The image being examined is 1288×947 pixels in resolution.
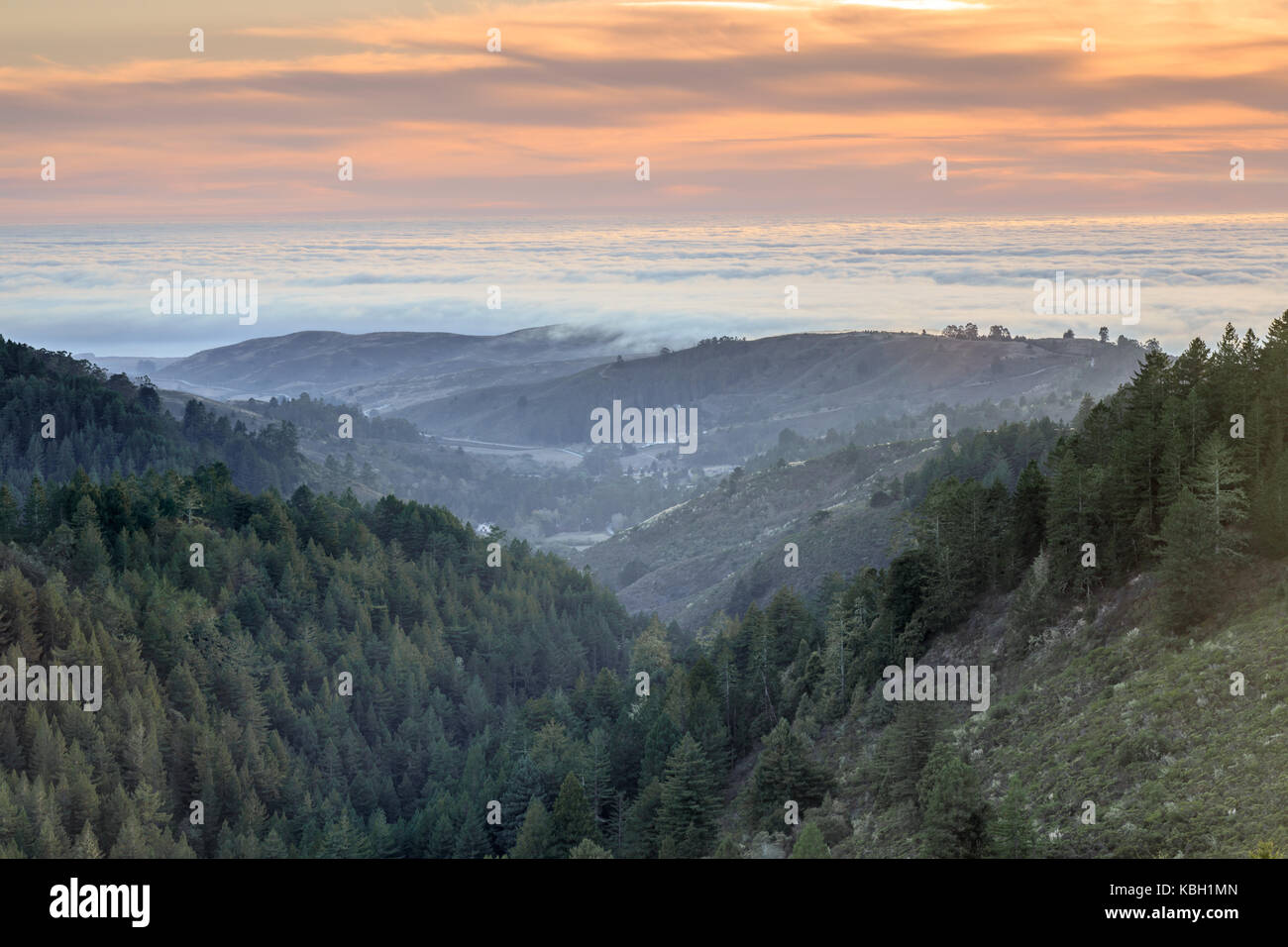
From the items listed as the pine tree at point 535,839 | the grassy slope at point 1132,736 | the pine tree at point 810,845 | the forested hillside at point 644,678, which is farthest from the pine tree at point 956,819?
the pine tree at point 535,839

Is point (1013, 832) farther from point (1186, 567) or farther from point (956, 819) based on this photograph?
point (1186, 567)

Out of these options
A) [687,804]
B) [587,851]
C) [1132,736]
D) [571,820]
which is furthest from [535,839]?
[1132,736]

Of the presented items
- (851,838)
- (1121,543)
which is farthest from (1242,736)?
(1121,543)

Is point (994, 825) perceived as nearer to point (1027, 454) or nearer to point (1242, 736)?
point (1242, 736)

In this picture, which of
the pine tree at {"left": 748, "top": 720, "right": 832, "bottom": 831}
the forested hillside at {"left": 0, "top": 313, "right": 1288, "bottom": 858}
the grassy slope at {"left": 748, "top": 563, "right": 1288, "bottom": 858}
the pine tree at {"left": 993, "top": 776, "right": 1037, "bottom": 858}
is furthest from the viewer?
the pine tree at {"left": 748, "top": 720, "right": 832, "bottom": 831}

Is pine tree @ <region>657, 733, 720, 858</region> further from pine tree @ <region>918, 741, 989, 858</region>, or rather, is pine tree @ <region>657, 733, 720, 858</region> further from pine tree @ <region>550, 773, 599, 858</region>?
pine tree @ <region>918, 741, 989, 858</region>

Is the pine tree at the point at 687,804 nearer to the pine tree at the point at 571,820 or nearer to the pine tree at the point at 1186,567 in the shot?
the pine tree at the point at 571,820

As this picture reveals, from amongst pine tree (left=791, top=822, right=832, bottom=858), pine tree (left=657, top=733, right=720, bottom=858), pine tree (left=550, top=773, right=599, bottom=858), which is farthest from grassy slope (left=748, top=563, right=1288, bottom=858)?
pine tree (left=550, top=773, right=599, bottom=858)

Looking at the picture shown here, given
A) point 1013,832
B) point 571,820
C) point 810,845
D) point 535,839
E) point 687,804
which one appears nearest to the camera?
point 1013,832

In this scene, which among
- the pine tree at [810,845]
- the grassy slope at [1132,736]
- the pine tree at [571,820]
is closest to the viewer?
the grassy slope at [1132,736]

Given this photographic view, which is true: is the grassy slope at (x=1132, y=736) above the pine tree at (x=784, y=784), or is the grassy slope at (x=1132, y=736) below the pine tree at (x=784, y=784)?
above

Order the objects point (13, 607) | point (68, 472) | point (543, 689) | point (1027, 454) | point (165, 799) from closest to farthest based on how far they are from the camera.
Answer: point (165, 799)
point (13, 607)
point (543, 689)
point (1027, 454)
point (68, 472)
